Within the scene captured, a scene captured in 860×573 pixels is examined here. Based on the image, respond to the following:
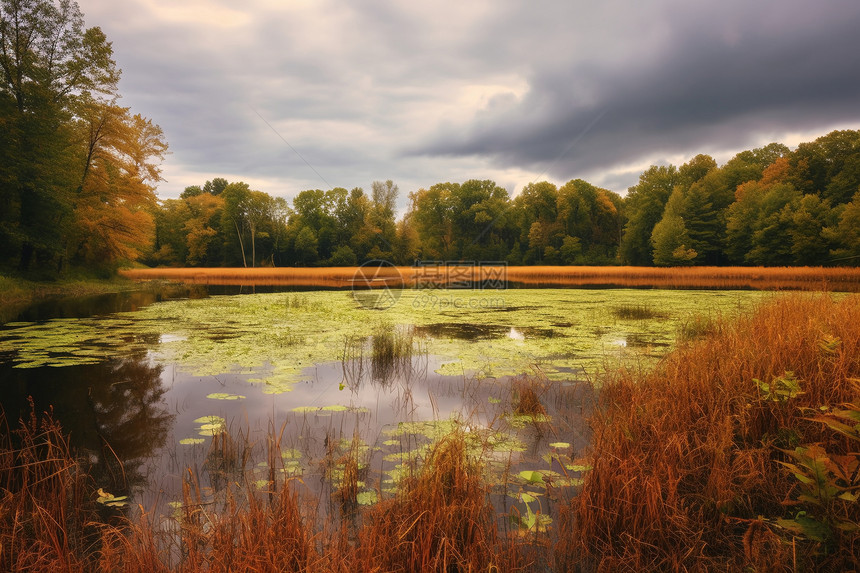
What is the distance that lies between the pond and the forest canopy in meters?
9.64

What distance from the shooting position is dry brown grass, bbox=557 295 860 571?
2.19 meters

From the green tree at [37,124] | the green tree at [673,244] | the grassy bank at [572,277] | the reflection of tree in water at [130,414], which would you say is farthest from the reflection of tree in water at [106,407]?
the green tree at [673,244]

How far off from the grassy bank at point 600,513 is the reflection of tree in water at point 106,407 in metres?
0.40

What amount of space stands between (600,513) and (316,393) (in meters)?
3.75

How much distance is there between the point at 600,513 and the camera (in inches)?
97.7

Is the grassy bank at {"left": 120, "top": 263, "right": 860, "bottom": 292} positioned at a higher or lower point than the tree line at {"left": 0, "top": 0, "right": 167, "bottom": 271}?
lower

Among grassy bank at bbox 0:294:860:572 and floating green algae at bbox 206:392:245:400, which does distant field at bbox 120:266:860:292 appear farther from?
grassy bank at bbox 0:294:860:572

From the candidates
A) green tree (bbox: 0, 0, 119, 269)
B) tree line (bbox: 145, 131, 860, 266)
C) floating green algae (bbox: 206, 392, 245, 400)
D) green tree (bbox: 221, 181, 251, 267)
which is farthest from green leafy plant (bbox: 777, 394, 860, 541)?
green tree (bbox: 221, 181, 251, 267)

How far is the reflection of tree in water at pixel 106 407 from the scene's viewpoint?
3498 mm

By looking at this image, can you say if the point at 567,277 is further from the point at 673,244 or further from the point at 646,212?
the point at 646,212

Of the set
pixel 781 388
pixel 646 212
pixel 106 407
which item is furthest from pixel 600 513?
pixel 646 212

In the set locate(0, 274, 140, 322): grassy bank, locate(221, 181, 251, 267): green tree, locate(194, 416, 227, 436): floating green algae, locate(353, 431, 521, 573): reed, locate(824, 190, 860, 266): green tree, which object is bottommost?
locate(194, 416, 227, 436): floating green algae

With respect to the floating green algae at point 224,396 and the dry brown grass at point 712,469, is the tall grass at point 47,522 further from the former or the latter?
the dry brown grass at point 712,469

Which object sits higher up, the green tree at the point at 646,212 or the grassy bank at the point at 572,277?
the green tree at the point at 646,212
